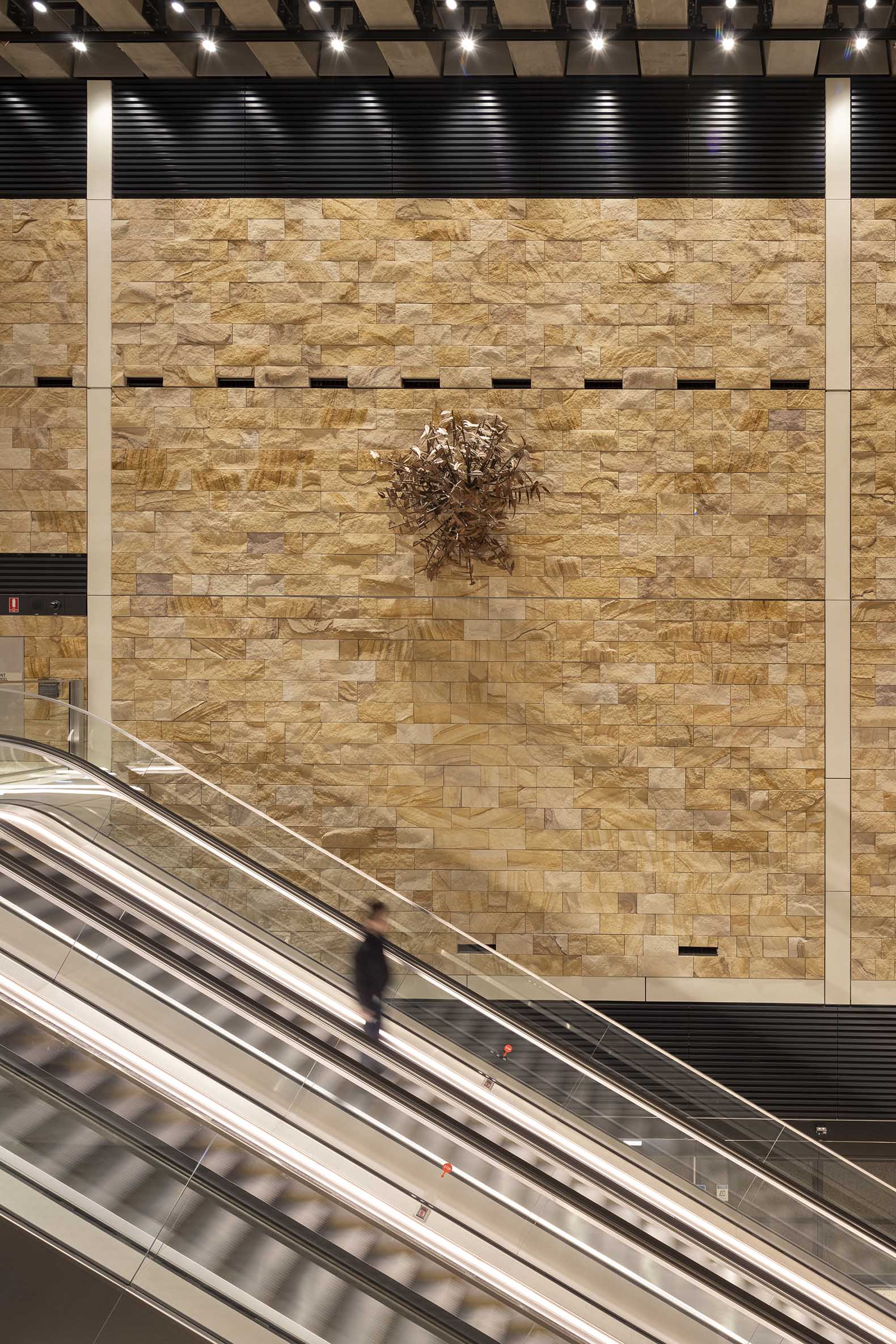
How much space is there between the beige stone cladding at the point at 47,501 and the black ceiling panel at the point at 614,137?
486 centimetres

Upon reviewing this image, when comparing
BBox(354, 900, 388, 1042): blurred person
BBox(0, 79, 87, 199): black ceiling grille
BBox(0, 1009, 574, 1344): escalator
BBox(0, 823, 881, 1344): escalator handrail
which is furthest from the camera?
BBox(0, 79, 87, 199): black ceiling grille

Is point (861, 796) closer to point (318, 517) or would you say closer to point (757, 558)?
point (757, 558)

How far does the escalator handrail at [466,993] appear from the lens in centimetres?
546

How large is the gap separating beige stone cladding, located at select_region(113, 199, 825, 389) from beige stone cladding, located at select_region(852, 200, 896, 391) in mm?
320

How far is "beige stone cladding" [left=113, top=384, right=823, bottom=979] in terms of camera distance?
808cm

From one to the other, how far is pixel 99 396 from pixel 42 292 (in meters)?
1.10

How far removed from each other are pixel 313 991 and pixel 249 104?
7.72 metres

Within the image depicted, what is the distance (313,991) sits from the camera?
18.4 feet

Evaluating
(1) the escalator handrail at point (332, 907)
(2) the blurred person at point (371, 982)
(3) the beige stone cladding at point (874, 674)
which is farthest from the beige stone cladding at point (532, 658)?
(2) the blurred person at point (371, 982)

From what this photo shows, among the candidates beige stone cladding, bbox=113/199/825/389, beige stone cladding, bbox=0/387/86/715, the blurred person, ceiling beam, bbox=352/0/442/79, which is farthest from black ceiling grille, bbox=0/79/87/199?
the blurred person

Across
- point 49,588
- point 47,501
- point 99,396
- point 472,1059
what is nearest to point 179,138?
point 99,396

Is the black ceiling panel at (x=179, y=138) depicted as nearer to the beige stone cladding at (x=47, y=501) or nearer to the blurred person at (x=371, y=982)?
the beige stone cladding at (x=47, y=501)

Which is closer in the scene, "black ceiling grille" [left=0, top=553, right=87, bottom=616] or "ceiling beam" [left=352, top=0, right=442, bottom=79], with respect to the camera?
"ceiling beam" [left=352, top=0, right=442, bottom=79]

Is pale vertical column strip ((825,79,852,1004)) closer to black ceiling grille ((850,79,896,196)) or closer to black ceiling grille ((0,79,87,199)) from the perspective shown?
black ceiling grille ((850,79,896,196))
